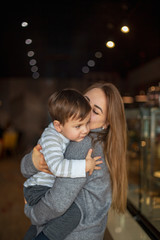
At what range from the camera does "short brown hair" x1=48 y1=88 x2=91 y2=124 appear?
1.07 m

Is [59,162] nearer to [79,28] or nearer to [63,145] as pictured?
[63,145]

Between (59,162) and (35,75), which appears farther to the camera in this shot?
(35,75)

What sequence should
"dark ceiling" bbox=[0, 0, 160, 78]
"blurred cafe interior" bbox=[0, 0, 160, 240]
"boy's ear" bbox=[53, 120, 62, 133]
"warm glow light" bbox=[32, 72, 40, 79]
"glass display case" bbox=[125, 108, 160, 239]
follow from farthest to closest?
"warm glow light" bbox=[32, 72, 40, 79]
"dark ceiling" bbox=[0, 0, 160, 78]
"blurred cafe interior" bbox=[0, 0, 160, 240]
"glass display case" bbox=[125, 108, 160, 239]
"boy's ear" bbox=[53, 120, 62, 133]

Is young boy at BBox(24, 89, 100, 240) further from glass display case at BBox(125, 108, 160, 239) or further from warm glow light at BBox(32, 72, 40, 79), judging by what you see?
warm glow light at BBox(32, 72, 40, 79)

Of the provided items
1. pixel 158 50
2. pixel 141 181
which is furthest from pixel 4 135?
pixel 141 181

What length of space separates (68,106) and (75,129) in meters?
0.11

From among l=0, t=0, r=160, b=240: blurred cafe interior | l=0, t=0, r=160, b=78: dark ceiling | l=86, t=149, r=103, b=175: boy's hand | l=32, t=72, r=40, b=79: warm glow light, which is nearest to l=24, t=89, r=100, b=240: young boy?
l=86, t=149, r=103, b=175: boy's hand

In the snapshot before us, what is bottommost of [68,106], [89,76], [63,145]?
[63,145]

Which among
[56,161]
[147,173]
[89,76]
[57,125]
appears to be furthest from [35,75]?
[56,161]

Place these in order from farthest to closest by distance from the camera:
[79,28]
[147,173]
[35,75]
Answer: [35,75]
[79,28]
[147,173]

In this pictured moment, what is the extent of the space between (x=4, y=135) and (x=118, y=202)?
713cm

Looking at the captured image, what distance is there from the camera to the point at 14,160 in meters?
7.09

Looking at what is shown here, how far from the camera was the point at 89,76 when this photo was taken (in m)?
10.9

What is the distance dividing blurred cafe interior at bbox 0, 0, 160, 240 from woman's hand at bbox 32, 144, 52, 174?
998 mm
